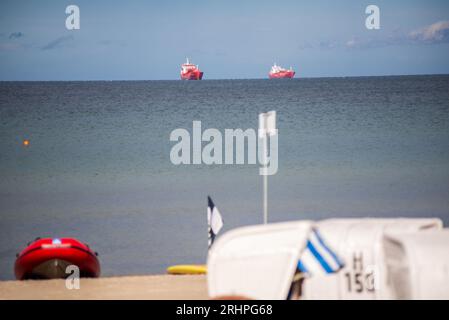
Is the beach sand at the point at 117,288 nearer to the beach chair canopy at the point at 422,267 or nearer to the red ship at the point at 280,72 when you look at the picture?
the beach chair canopy at the point at 422,267

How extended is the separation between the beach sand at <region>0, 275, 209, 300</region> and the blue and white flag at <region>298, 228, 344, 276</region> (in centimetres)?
Result: 347

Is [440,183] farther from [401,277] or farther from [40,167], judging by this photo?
[401,277]

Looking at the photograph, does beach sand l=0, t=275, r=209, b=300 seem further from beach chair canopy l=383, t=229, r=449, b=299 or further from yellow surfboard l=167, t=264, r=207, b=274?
beach chair canopy l=383, t=229, r=449, b=299

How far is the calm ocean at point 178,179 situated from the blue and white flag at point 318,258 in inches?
328

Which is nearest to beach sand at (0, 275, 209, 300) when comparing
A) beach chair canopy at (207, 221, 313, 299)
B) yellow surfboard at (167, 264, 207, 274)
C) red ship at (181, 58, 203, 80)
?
yellow surfboard at (167, 264, 207, 274)

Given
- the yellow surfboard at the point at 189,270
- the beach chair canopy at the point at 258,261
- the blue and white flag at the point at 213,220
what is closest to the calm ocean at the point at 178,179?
the yellow surfboard at the point at 189,270

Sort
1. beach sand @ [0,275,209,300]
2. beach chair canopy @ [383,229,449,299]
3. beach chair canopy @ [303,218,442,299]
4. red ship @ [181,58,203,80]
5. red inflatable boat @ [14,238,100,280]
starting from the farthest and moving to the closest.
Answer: red ship @ [181,58,203,80], red inflatable boat @ [14,238,100,280], beach sand @ [0,275,209,300], beach chair canopy @ [303,218,442,299], beach chair canopy @ [383,229,449,299]

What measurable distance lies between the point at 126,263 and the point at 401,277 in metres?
9.89

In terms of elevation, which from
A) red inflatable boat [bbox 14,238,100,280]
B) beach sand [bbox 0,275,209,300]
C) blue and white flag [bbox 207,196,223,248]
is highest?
blue and white flag [bbox 207,196,223,248]

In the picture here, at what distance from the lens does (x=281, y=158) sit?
36062mm

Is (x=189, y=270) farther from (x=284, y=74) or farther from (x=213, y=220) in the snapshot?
(x=284, y=74)

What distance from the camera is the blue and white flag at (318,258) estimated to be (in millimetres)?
7660

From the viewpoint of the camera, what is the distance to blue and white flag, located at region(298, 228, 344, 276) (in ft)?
25.1

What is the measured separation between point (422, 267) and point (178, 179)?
885 inches
